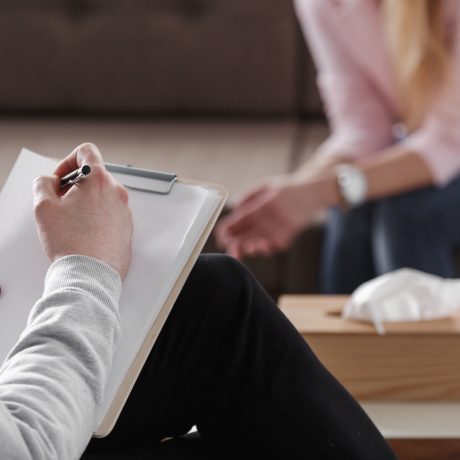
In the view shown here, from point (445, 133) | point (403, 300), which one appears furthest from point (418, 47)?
point (403, 300)

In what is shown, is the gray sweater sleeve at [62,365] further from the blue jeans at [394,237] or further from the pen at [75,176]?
the blue jeans at [394,237]

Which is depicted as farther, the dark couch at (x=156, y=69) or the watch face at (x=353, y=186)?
the dark couch at (x=156, y=69)

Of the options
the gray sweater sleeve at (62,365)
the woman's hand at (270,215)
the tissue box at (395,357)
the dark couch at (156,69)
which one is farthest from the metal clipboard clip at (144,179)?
the dark couch at (156,69)

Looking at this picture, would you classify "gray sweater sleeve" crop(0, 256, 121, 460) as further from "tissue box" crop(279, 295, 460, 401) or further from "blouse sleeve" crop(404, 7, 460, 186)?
"blouse sleeve" crop(404, 7, 460, 186)

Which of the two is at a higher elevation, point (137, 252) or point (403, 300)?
point (137, 252)

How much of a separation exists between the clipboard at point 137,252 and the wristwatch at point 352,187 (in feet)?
2.78

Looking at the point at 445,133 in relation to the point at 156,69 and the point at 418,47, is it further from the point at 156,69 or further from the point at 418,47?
the point at 156,69

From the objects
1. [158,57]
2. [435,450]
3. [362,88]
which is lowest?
[435,450]

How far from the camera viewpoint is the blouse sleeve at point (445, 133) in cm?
162

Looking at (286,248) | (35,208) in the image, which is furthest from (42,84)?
(35,208)

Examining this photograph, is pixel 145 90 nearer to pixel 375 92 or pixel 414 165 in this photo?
pixel 375 92

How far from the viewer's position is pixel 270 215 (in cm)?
160

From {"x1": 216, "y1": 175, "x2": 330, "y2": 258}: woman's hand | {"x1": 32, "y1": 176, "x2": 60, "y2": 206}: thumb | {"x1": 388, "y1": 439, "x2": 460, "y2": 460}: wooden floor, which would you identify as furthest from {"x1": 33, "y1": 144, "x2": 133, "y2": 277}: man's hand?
{"x1": 216, "y1": 175, "x2": 330, "y2": 258}: woman's hand

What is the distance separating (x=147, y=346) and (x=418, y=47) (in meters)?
1.04
